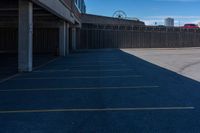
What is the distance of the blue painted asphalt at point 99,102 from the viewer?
7242 mm

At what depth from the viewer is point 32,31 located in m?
19.8

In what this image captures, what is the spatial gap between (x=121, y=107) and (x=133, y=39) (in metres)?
48.1

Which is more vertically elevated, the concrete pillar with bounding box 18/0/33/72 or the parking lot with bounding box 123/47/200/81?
the concrete pillar with bounding box 18/0/33/72

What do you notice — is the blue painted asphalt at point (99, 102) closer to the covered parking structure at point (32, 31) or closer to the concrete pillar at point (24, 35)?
the concrete pillar at point (24, 35)

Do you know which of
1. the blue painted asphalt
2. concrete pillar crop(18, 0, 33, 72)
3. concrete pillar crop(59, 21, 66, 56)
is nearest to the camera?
the blue painted asphalt

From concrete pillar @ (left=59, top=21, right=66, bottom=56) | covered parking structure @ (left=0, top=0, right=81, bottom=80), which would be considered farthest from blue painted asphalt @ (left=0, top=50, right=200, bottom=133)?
concrete pillar @ (left=59, top=21, right=66, bottom=56)

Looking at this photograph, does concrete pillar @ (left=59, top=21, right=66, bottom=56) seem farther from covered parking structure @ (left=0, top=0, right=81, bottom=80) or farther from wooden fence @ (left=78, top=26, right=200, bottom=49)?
wooden fence @ (left=78, top=26, right=200, bottom=49)

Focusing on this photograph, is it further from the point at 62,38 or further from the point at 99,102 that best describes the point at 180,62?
the point at 99,102

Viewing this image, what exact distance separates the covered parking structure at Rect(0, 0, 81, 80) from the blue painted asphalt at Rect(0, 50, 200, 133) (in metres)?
2.66

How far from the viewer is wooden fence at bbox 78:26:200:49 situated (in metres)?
52.4

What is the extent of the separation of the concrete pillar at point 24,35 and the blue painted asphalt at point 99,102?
2.25m

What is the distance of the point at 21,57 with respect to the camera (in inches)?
704

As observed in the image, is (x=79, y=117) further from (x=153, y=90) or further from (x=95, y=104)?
(x=153, y=90)

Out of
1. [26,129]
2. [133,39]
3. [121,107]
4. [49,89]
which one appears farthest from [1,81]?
[133,39]
